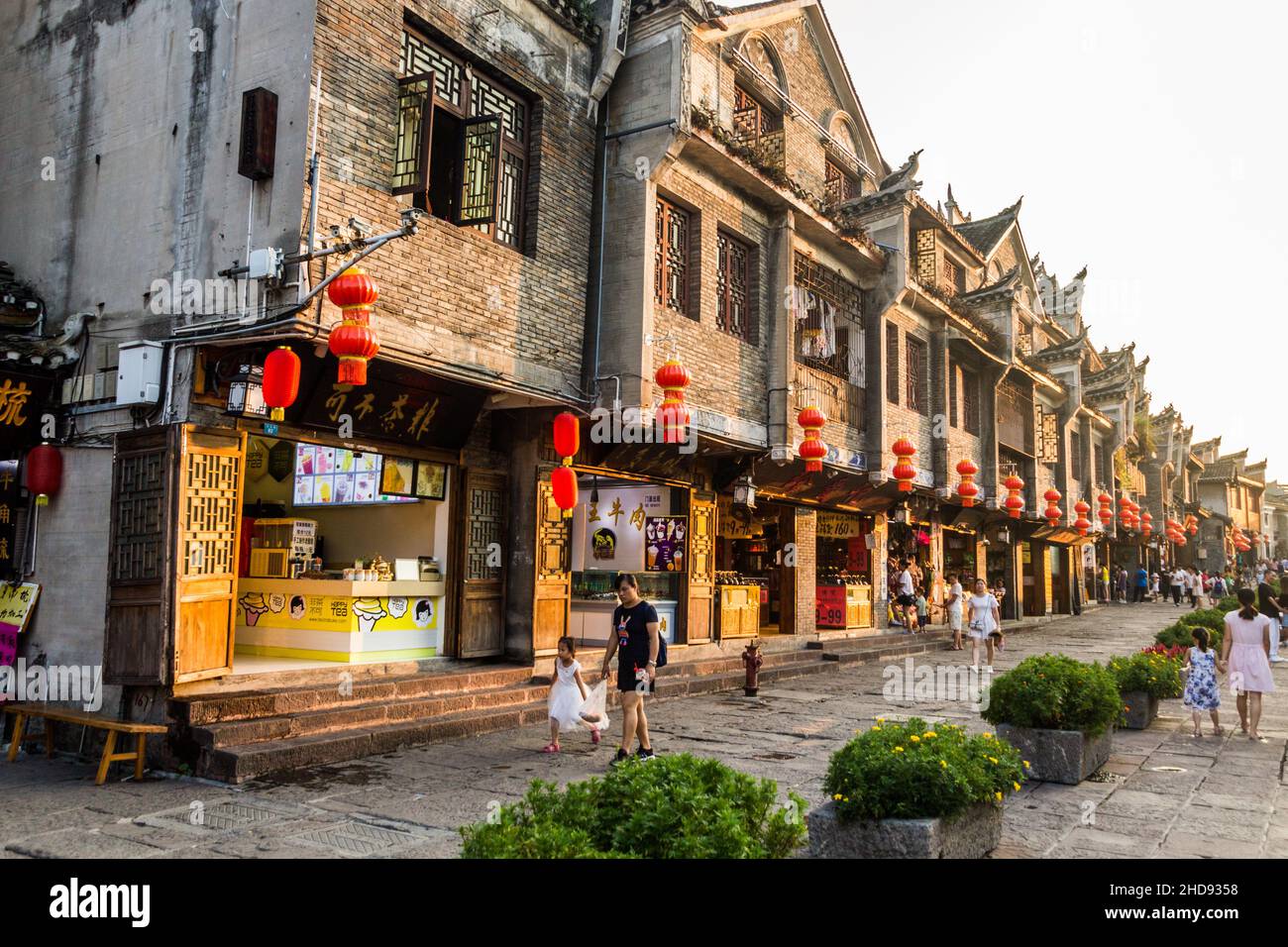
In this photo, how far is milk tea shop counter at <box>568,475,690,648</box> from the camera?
15.6 m

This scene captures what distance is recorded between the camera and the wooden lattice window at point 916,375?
899 inches

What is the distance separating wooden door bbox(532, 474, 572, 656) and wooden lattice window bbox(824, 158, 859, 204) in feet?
37.0

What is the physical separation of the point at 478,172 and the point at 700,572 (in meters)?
7.65

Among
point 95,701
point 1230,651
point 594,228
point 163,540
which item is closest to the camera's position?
Answer: point 163,540

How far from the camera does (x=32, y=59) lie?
12.1 meters

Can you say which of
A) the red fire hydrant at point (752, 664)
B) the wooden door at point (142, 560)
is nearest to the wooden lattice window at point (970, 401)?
the red fire hydrant at point (752, 664)

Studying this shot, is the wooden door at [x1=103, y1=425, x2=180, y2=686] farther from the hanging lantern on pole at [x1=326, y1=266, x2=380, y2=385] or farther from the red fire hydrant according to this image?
the red fire hydrant

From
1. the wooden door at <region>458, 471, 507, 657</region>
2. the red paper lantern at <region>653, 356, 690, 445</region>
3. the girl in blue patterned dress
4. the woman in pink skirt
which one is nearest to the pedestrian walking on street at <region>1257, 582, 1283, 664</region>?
the woman in pink skirt

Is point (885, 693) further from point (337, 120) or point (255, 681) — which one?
point (337, 120)

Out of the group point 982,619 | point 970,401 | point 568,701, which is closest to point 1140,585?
point 970,401

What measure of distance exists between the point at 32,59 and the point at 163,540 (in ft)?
24.5

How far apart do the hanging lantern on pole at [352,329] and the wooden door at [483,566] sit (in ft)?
12.6

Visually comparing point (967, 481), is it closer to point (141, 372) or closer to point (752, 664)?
point (752, 664)
